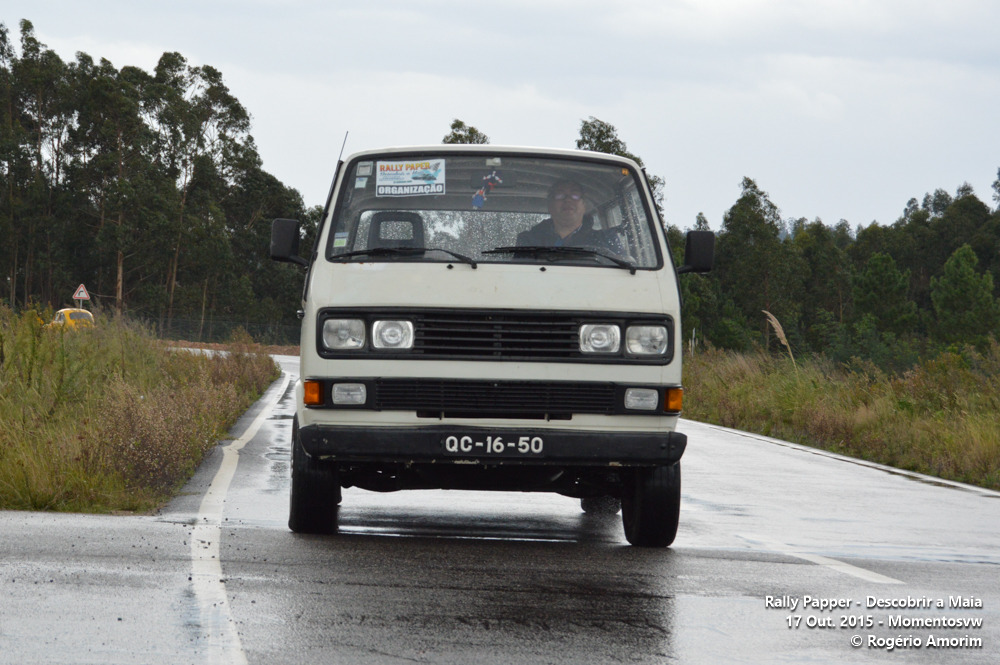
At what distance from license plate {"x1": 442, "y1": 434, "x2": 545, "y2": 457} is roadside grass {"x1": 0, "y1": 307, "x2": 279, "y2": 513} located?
8.75ft

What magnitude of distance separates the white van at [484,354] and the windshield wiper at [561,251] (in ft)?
0.04

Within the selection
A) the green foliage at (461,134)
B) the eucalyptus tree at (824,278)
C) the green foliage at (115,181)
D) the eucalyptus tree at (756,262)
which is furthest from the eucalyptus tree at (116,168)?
the eucalyptus tree at (824,278)

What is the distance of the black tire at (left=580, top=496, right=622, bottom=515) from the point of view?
10.0m

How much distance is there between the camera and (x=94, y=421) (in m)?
10.7

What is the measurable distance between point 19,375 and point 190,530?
5.58 metres

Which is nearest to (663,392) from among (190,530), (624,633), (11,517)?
(624,633)

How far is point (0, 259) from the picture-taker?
3263 inches

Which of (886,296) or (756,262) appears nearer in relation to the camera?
(886,296)

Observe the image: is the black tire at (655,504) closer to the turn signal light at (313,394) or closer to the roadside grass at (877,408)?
the turn signal light at (313,394)

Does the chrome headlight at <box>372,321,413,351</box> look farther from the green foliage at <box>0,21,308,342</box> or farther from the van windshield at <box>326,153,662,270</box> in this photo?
the green foliage at <box>0,21,308,342</box>

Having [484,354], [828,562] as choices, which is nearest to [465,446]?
[484,354]

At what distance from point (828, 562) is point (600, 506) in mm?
2877

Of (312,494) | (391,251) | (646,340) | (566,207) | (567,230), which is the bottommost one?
(312,494)

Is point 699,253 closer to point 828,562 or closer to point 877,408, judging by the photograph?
point 828,562
